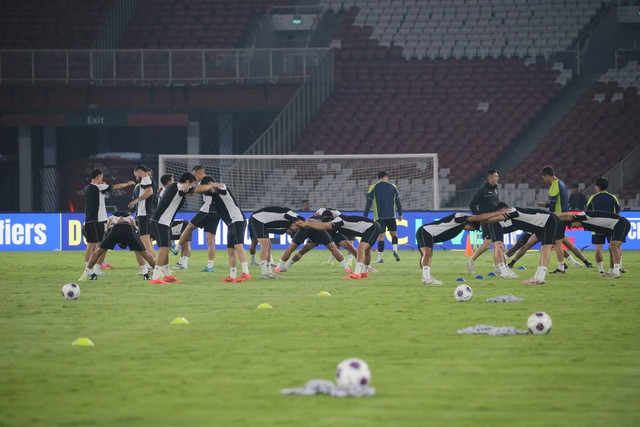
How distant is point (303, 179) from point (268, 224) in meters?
14.7

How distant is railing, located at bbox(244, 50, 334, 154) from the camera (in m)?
40.6

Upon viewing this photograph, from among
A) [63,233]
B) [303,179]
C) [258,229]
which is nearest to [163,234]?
[258,229]

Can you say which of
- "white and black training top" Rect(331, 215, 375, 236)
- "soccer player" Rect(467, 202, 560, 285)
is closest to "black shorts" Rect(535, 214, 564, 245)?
"soccer player" Rect(467, 202, 560, 285)

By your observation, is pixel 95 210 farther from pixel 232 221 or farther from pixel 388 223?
pixel 388 223

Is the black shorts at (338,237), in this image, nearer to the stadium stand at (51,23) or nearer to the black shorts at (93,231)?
the black shorts at (93,231)

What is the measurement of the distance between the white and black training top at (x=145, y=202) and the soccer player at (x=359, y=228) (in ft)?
12.5

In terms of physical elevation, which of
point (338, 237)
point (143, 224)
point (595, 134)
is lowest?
point (338, 237)

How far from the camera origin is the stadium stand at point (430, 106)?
138 ft

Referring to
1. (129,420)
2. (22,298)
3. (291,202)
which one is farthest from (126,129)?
(129,420)

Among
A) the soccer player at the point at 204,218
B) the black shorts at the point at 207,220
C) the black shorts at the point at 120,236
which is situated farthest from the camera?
the black shorts at the point at 207,220

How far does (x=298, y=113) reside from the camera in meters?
42.3

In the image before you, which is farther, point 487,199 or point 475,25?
point 475,25

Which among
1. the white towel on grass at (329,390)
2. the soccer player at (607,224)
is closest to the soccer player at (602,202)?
the soccer player at (607,224)

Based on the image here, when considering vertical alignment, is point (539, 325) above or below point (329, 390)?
above
